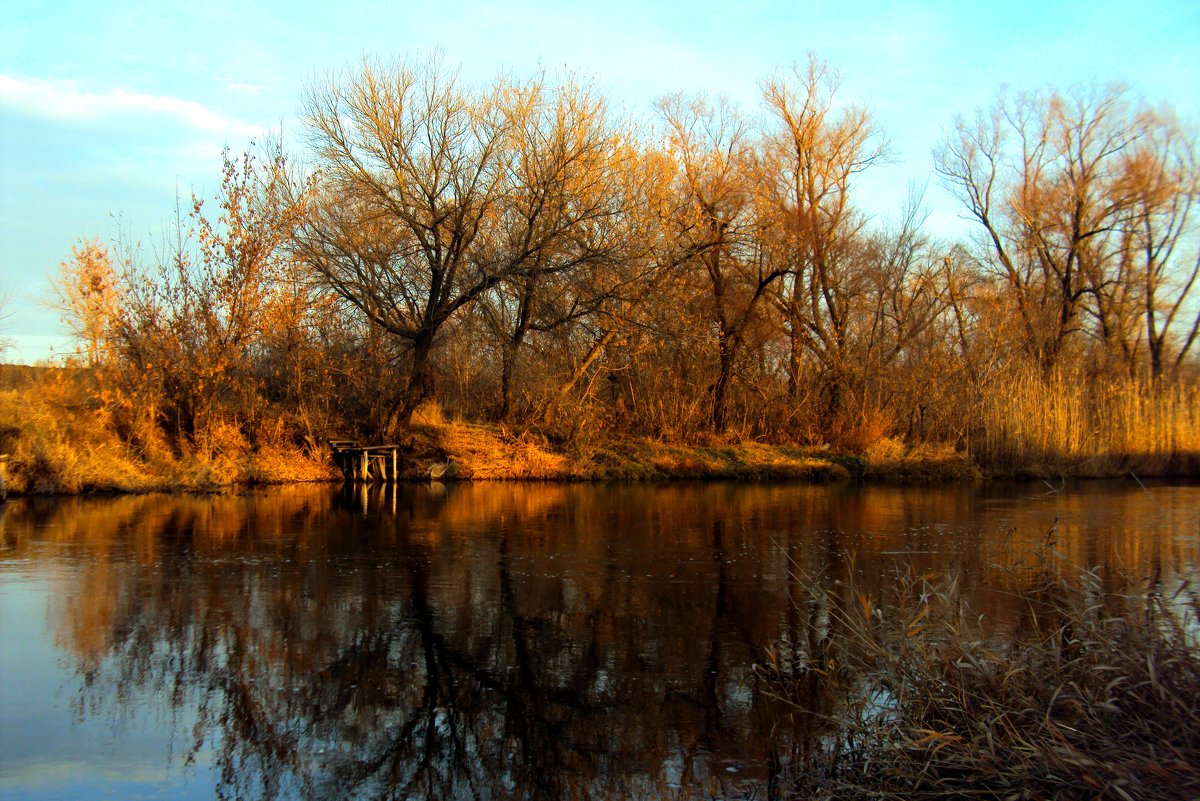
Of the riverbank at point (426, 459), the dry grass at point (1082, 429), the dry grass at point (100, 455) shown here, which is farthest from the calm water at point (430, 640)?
the dry grass at point (1082, 429)

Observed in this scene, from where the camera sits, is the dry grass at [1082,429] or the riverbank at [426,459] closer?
the riverbank at [426,459]

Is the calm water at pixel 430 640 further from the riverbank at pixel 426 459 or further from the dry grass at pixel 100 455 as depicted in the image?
the riverbank at pixel 426 459

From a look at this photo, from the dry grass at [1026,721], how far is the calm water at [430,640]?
529 mm

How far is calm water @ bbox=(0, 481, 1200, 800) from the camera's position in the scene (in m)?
5.23

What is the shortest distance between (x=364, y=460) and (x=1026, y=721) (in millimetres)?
20275

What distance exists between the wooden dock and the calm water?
6.90 metres

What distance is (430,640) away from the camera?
25.6 ft

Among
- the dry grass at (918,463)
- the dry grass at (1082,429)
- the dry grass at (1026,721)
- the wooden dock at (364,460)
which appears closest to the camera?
the dry grass at (1026,721)

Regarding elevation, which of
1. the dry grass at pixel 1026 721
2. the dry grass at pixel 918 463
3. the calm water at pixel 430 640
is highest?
the dry grass at pixel 918 463

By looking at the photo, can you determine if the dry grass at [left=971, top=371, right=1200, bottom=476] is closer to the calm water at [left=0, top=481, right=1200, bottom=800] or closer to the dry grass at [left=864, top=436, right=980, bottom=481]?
the dry grass at [left=864, top=436, right=980, bottom=481]

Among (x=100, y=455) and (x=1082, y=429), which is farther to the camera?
(x=1082, y=429)

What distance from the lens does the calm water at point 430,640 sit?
5.23 m

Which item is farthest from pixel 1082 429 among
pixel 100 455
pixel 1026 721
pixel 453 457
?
pixel 100 455

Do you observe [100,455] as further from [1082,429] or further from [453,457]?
[1082,429]
